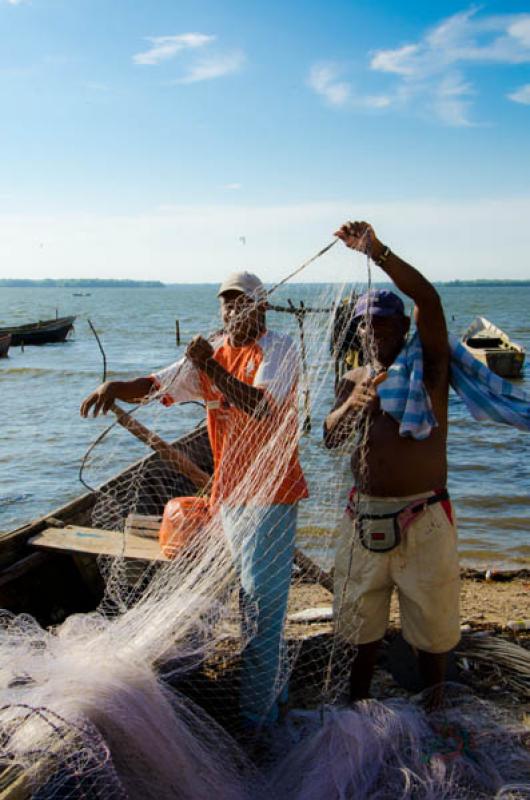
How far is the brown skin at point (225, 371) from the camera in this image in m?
2.93

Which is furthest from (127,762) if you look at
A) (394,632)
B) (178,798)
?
(394,632)

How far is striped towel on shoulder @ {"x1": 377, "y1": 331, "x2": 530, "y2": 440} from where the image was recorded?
2.89 meters

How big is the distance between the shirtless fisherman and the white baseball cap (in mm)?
396

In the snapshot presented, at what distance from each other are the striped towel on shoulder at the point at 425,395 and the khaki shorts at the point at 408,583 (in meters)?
0.32

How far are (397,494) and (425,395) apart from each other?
1.36 feet

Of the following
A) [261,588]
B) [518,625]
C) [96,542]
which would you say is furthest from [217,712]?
[518,625]

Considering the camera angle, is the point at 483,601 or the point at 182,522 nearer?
the point at 182,522

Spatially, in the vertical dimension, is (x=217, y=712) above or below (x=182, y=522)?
below

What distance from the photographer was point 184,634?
2990mm

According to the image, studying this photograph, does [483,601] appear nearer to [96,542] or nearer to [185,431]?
[96,542]

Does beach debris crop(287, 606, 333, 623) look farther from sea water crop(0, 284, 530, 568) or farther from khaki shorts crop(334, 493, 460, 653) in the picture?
khaki shorts crop(334, 493, 460, 653)

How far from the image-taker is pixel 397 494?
3.00 metres

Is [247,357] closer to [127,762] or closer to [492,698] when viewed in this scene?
[127,762]

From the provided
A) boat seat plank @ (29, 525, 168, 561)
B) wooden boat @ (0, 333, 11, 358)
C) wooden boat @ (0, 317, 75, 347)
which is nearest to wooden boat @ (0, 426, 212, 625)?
boat seat plank @ (29, 525, 168, 561)
